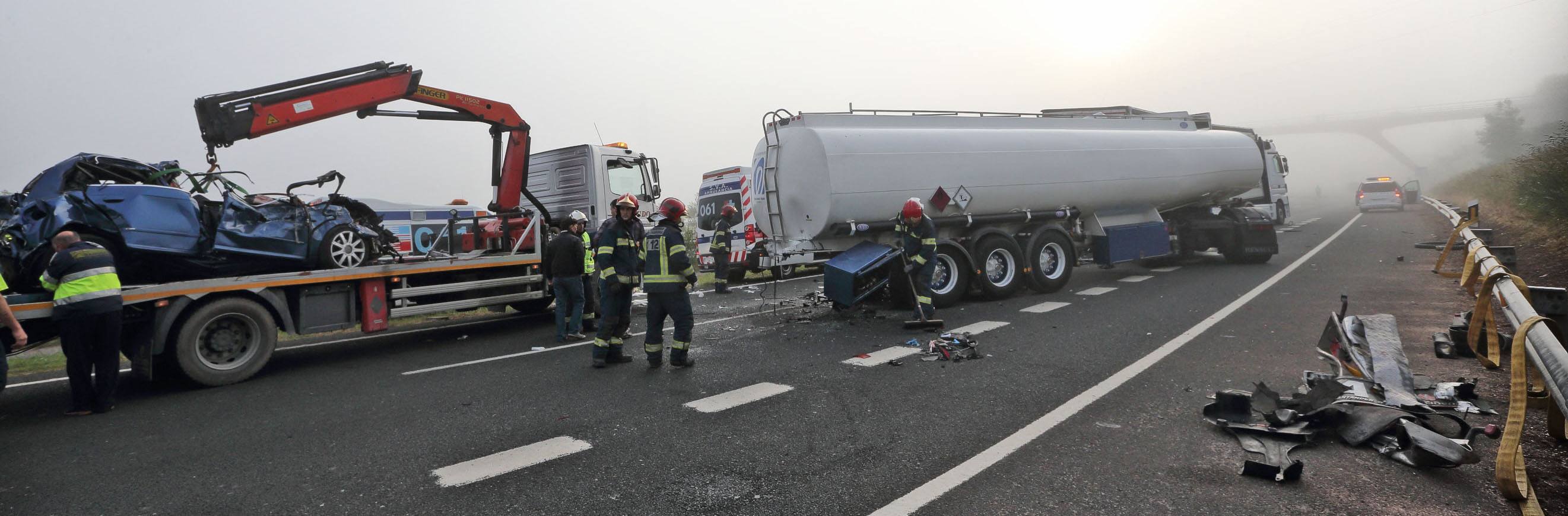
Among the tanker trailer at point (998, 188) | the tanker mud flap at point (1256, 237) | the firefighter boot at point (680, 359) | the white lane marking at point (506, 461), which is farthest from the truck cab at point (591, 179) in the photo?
the tanker mud flap at point (1256, 237)

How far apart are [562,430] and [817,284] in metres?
9.29

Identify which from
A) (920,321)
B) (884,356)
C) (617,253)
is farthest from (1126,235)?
(617,253)

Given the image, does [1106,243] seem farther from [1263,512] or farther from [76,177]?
[76,177]

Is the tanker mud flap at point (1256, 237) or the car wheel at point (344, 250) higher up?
the car wheel at point (344, 250)

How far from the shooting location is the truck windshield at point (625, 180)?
11.3 m

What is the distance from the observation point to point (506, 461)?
4.29 m

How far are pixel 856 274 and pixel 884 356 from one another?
233 centimetres

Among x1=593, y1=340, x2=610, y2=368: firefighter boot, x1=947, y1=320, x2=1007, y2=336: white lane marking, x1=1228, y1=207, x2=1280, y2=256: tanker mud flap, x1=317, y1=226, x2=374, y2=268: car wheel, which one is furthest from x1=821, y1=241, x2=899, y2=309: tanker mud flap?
x1=1228, y1=207, x2=1280, y2=256: tanker mud flap

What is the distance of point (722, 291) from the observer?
13.3 metres

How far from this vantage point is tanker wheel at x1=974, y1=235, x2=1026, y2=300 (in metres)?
10.8

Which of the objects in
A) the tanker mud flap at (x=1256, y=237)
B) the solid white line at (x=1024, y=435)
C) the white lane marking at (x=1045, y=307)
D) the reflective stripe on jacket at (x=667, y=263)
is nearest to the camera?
the solid white line at (x=1024, y=435)

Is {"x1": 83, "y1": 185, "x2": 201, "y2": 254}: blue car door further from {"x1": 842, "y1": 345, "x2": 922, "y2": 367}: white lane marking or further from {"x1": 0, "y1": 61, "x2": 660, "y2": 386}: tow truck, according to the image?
{"x1": 842, "y1": 345, "x2": 922, "y2": 367}: white lane marking

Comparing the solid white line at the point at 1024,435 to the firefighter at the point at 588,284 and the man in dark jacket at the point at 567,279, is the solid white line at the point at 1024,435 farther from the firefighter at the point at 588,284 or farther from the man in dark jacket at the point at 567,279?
the firefighter at the point at 588,284

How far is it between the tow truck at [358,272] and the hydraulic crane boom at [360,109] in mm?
11
